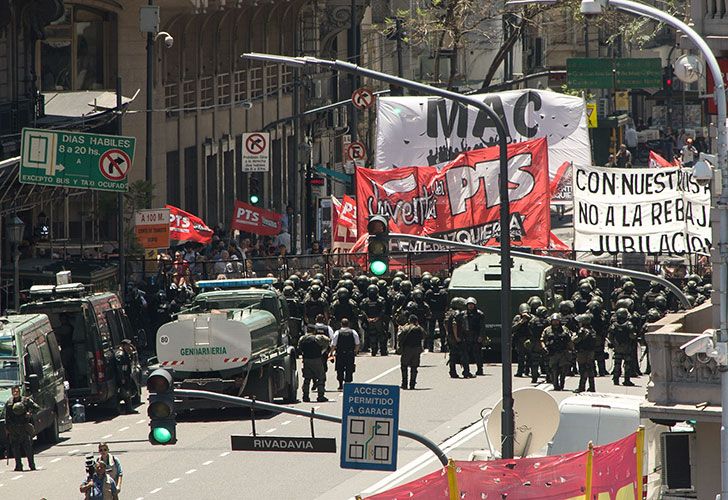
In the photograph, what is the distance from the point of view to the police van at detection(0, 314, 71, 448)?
2898 centimetres

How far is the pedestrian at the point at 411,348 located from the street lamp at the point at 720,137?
13360 millimetres

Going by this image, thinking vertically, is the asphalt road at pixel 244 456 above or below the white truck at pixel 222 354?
below

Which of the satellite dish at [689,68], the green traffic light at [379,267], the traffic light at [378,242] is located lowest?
the green traffic light at [379,267]

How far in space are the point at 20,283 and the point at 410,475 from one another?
46.5ft

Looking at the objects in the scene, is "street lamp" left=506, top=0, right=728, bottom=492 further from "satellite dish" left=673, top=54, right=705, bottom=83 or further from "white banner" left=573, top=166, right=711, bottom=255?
"white banner" left=573, top=166, right=711, bottom=255

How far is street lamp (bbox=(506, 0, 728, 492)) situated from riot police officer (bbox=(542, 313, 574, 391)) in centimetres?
1329

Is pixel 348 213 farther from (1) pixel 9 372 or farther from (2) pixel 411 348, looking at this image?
(1) pixel 9 372

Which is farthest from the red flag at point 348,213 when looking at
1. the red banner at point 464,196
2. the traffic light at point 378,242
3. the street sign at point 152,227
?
the traffic light at point 378,242

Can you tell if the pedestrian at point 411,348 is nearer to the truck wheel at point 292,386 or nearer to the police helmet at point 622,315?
the truck wheel at point 292,386

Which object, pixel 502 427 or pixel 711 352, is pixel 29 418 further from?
pixel 711 352

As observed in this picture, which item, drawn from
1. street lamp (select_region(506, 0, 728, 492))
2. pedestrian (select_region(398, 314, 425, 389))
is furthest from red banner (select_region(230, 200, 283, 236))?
street lamp (select_region(506, 0, 728, 492))

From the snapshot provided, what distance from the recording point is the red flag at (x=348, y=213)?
46.2 metres

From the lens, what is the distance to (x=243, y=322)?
31.6 metres

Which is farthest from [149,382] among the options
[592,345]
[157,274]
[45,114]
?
[45,114]
